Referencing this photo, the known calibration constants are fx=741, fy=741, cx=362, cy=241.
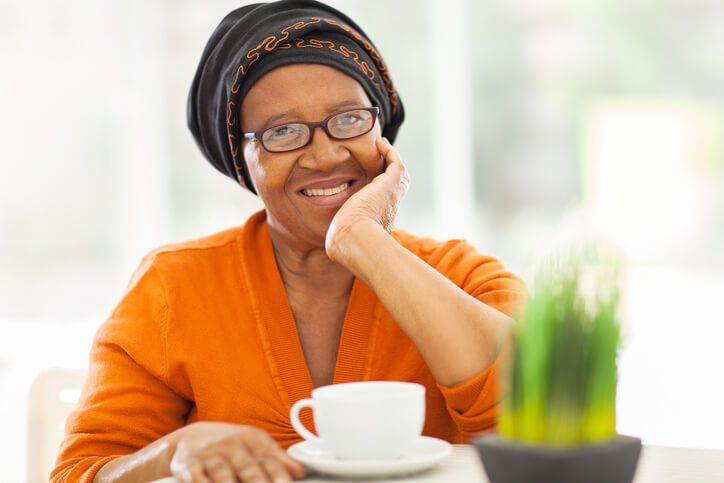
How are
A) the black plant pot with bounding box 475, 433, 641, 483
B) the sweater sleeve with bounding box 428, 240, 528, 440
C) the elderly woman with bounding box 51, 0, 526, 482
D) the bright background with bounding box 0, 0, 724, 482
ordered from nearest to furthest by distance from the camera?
the black plant pot with bounding box 475, 433, 641, 483, the sweater sleeve with bounding box 428, 240, 528, 440, the elderly woman with bounding box 51, 0, 526, 482, the bright background with bounding box 0, 0, 724, 482

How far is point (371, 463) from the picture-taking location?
833 millimetres

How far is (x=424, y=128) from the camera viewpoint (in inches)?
184

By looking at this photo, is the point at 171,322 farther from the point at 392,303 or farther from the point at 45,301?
the point at 45,301

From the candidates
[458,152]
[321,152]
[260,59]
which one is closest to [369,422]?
[321,152]

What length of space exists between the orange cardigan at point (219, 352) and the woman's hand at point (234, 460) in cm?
45

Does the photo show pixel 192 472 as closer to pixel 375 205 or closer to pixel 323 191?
pixel 375 205

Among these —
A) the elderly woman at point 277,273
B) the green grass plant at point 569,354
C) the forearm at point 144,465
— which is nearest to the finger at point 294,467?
the forearm at point 144,465

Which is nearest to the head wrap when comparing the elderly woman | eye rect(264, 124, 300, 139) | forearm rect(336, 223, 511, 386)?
the elderly woman

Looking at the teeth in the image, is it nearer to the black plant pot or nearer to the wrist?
the wrist

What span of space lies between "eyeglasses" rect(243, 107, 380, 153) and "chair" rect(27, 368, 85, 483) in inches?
25.6

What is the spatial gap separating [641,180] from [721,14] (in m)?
0.99

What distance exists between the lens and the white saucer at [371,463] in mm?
828

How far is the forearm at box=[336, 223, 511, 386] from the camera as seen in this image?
1160 millimetres

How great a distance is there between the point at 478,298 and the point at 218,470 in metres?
0.70
